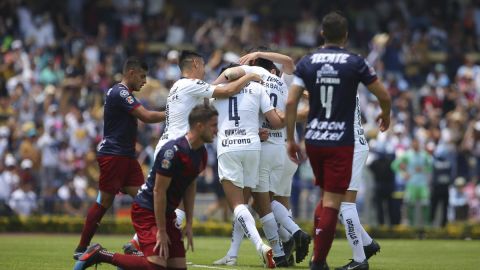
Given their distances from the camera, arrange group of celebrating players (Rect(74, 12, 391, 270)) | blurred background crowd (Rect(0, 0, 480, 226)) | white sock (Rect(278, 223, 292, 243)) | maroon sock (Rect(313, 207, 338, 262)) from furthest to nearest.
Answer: blurred background crowd (Rect(0, 0, 480, 226)) → white sock (Rect(278, 223, 292, 243)) → maroon sock (Rect(313, 207, 338, 262)) → group of celebrating players (Rect(74, 12, 391, 270))

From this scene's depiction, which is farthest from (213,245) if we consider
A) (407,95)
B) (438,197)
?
(407,95)

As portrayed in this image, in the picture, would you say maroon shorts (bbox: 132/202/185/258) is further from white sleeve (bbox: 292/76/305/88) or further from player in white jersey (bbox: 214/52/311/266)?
player in white jersey (bbox: 214/52/311/266)

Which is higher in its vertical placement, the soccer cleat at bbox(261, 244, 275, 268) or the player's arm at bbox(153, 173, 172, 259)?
the player's arm at bbox(153, 173, 172, 259)

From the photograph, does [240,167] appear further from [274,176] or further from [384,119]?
[384,119]

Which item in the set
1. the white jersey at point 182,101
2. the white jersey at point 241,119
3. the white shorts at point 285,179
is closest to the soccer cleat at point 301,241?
the white shorts at point 285,179

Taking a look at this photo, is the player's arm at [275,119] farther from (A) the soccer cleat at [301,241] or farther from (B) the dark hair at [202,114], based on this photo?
(B) the dark hair at [202,114]

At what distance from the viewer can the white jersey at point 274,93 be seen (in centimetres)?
1415

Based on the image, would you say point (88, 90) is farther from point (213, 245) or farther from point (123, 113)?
point (123, 113)

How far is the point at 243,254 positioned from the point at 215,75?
41.3ft

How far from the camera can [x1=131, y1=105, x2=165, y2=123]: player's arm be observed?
13.9 m

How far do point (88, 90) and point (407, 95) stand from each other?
8.94 metres

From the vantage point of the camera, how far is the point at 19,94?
88.3 ft

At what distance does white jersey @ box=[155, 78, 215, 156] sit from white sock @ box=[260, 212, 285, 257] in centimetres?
151

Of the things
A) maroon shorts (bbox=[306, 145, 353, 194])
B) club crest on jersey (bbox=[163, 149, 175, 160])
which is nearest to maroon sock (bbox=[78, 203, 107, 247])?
maroon shorts (bbox=[306, 145, 353, 194])
